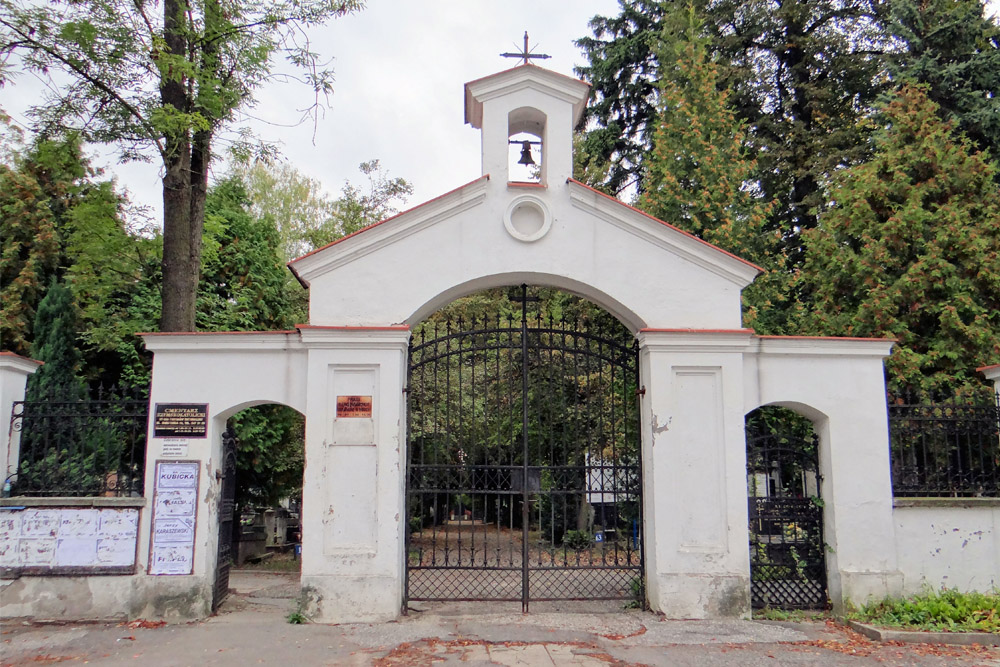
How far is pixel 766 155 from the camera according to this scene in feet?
66.0

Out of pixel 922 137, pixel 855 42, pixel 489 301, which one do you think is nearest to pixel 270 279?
pixel 489 301

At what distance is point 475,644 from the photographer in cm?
783

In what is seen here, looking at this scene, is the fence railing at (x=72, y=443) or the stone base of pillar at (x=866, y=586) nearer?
the stone base of pillar at (x=866, y=586)

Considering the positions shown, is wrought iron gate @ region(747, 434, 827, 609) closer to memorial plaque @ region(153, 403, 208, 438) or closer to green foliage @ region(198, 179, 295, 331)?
memorial plaque @ region(153, 403, 208, 438)

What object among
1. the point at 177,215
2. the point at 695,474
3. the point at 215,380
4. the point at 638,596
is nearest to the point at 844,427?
the point at 695,474

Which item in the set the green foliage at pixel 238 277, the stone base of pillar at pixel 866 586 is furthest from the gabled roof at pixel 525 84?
the green foliage at pixel 238 277

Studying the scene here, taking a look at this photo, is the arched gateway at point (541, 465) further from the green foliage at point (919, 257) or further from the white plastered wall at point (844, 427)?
the green foliage at point (919, 257)

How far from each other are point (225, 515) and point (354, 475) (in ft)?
6.05

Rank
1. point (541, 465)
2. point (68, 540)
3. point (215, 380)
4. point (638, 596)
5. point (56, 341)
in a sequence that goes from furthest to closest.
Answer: point (56, 341) < point (638, 596) < point (541, 465) < point (215, 380) < point (68, 540)

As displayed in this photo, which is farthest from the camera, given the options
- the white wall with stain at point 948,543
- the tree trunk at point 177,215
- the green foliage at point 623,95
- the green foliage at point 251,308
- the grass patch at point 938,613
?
the green foliage at point 623,95

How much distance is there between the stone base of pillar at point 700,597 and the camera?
8797 millimetres

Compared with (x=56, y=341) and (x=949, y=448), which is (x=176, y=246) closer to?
(x=56, y=341)

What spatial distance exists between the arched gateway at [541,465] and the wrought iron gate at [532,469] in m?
0.50

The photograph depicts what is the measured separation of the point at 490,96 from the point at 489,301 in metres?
13.4
